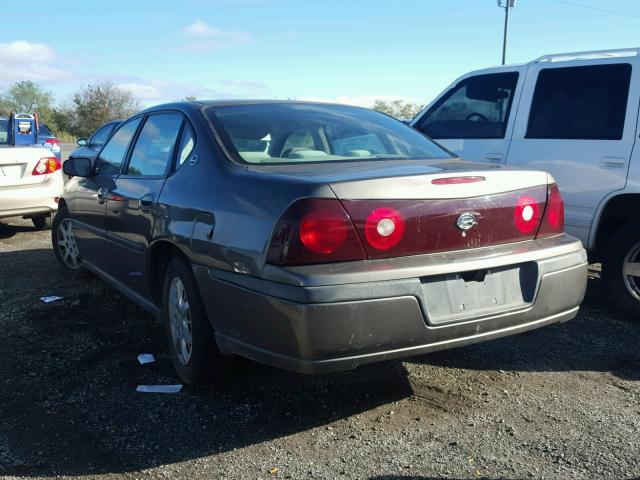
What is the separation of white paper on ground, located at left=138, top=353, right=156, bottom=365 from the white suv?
10.6ft

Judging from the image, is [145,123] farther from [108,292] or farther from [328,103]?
[108,292]

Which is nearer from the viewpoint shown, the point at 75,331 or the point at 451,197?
the point at 451,197

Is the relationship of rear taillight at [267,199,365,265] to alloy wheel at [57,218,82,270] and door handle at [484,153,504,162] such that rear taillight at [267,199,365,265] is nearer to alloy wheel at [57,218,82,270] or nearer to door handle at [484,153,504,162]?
door handle at [484,153,504,162]

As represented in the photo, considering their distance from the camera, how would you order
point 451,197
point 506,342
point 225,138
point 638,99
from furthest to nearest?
point 638,99 < point 506,342 < point 225,138 < point 451,197

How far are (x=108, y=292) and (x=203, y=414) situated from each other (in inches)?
107

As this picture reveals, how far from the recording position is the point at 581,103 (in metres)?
5.15

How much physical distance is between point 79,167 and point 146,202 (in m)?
1.49

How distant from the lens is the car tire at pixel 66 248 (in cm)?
605

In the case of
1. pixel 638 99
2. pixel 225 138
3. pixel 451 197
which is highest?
pixel 638 99

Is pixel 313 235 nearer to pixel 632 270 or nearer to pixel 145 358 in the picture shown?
pixel 145 358

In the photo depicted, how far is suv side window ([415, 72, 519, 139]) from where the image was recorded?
5.65 m

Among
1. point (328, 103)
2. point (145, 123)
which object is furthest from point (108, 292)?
point (328, 103)

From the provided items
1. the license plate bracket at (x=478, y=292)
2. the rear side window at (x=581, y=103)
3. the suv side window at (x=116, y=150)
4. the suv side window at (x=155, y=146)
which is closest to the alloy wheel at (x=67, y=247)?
the suv side window at (x=116, y=150)

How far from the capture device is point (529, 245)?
11.0 feet
